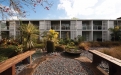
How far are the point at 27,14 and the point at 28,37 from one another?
387 centimetres

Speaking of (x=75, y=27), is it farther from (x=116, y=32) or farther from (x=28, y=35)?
(x=28, y=35)

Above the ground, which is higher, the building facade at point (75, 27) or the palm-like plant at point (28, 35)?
the building facade at point (75, 27)

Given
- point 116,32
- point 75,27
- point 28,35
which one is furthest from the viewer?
point 75,27

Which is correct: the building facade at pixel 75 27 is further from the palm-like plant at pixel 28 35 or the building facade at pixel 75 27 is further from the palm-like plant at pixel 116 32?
the palm-like plant at pixel 28 35

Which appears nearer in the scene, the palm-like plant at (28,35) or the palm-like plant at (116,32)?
the palm-like plant at (28,35)

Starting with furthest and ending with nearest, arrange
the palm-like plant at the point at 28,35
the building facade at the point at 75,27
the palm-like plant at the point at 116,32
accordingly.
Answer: the building facade at the point at 75,27 → the palm-like plant at the point at 116,32 → the palm-like plant at the point at 28,35

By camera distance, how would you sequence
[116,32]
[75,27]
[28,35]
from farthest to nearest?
[75,27] < [116,32] < [28,35]

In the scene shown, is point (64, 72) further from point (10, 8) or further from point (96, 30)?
point (96, 30)

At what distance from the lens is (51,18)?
19.2m

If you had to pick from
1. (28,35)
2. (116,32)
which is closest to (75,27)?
(116,32)

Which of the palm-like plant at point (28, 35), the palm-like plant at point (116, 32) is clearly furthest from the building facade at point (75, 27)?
the palm-like plant at point (28, 35)

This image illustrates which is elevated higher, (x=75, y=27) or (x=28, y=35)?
(x=75, y=27)

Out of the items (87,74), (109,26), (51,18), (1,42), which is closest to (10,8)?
(87,74)

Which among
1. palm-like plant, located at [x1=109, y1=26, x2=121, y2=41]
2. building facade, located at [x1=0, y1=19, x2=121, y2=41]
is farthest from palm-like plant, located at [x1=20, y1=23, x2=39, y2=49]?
palm-like plant, located at [x1=109, y1=26, x2=121, y2=41]
